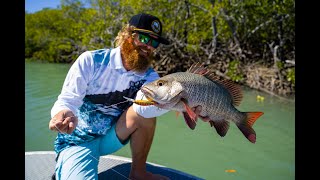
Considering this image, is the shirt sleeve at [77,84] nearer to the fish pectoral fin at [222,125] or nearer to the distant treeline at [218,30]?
the fish pectoral fin at [222,125]

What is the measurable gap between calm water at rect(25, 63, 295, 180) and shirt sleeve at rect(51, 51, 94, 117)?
1.85m

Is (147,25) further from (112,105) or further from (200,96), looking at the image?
(200,96)

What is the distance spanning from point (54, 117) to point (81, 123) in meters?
0.45

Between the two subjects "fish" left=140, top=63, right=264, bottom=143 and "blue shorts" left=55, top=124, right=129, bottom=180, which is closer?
→ "fish" left=140, top=63, right=264, bottom=143

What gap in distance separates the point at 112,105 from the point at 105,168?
641mm

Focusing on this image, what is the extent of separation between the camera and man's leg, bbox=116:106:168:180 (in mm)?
2426

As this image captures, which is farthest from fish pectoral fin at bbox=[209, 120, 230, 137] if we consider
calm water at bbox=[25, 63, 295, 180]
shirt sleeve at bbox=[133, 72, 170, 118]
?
calm water at bbox=[25, 63, 295, 180]

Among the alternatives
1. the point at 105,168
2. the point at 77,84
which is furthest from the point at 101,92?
the point at 105,168

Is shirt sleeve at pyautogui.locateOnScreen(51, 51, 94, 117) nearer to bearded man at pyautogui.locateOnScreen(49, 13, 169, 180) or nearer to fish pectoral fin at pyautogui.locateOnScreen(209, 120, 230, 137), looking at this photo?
bearded man at pyautogui.locateOnScreen(49, 13, 169, 180)

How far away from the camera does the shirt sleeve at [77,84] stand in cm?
A: 220

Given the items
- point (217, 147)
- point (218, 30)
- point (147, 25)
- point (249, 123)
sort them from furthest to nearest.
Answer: point (218, 30) < point (217, 147) < point (147, 25) < point (249, 123)

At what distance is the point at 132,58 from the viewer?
2.43 m

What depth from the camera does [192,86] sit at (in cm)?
175

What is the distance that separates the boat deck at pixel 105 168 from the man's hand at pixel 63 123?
84cm
